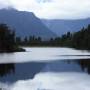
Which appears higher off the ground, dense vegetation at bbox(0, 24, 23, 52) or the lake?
the lake

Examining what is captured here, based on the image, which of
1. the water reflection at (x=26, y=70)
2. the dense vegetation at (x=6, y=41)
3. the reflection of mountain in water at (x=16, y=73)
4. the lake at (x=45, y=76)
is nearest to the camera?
the lake at (x=45, y=76)

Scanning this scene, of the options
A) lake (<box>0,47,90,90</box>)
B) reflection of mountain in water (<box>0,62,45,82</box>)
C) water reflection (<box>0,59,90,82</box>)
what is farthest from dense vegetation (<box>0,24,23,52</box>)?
reflection of mountain in water (<box>0,62,45,82</box>)

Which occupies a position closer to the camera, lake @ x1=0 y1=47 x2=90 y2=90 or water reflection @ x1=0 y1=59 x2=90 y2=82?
lake @ x1=0 y1=47 x2=90 y2=90

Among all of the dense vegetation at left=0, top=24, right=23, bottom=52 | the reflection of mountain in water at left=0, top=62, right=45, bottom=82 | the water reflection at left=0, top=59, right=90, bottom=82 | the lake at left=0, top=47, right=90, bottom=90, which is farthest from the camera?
the dense vegetation at left=0, top=24, right=23, bottom=52

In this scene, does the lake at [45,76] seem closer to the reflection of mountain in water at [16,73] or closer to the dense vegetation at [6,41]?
the reflection of mountain in water at [16,73]

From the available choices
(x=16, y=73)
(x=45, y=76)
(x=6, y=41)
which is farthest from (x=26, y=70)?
(x=6, y=41)

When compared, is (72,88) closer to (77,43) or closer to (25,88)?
(25,88)

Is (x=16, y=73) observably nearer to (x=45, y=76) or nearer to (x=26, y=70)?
(x=26, y=70)

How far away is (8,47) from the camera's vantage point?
14138cm

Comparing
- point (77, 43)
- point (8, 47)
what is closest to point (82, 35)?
point (77, 43)

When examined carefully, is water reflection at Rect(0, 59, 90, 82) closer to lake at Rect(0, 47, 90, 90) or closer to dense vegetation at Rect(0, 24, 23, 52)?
lake at Rect(0, 47, 90, 90)

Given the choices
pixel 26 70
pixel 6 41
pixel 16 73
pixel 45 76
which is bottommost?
pixel 6 41

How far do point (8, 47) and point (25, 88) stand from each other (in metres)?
114

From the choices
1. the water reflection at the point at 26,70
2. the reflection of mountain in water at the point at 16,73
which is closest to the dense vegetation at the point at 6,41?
the water reflection at the point at 26,70
